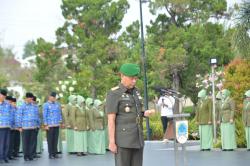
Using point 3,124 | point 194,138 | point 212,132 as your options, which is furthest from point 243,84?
point 3,124

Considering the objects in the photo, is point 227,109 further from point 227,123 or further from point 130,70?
point 130,70

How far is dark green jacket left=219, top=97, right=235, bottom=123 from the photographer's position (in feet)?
67.6

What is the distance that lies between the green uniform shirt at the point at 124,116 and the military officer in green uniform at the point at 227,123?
11.4 m

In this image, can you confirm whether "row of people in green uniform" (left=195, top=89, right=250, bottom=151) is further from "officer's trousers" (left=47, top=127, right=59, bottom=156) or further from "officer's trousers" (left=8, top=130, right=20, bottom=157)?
"officer's trousers" (left=8, top=130, right=20, bottom=157)

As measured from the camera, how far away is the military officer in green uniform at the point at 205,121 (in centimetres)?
2119

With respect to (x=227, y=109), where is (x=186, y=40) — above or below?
above

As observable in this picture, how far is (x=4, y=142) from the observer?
18.9 metres

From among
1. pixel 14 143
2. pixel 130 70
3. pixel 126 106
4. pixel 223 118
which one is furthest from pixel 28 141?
pixel 130 70

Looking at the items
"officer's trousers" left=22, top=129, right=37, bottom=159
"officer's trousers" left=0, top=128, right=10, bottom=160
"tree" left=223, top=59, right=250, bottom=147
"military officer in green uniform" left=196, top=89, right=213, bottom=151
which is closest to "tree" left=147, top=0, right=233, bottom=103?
"tree" left=223, top=59, right=250, bottom=147

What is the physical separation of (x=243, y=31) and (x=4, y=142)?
738 centimetres

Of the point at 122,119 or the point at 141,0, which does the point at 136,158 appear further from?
the point at 141,0

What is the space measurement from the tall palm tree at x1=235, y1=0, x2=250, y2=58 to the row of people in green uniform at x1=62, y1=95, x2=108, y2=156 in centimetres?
474

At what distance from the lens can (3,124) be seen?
1875 cm

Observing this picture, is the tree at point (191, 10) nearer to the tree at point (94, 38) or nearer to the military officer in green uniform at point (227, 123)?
the tree at point (94, 38)
